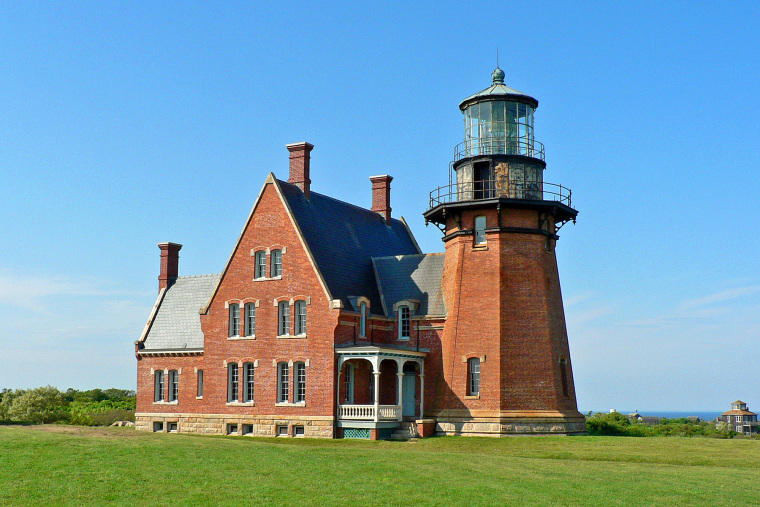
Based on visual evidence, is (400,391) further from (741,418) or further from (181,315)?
(741,418)

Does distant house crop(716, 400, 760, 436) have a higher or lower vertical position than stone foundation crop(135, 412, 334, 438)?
lower

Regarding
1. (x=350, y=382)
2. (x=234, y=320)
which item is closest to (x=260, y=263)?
(x=234, y=320)

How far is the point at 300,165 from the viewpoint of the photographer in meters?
39.3

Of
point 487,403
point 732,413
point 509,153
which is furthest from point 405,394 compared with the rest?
point 732,413

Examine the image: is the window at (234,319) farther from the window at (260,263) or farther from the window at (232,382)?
the window at (260,263)

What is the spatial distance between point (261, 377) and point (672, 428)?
77.7 feet

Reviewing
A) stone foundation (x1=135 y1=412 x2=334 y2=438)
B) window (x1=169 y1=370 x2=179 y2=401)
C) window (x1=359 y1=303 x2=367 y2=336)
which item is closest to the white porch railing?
stone foundation (x1=135 y1=412 x2=334 y2=438)

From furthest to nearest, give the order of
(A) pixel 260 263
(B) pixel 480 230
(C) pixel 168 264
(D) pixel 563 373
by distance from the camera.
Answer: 1. (C) pixel 168 264
2. (A) pixel 260 263
3. (D) pixel 563 373
4. (B) pixel 480 230

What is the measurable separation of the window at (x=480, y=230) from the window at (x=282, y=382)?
9758 mm

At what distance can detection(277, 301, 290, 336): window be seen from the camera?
36.6 m

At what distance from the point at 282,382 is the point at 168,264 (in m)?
13.6

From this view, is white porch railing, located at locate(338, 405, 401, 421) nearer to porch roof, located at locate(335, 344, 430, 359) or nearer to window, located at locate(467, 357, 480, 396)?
porch roof, located at locate(335, 344, 430, 359)

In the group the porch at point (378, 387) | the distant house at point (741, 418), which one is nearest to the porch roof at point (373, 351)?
the porch at point (378, 387)

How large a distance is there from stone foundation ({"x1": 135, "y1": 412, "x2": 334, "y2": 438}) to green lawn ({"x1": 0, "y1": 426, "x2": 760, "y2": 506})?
21.2 feet
